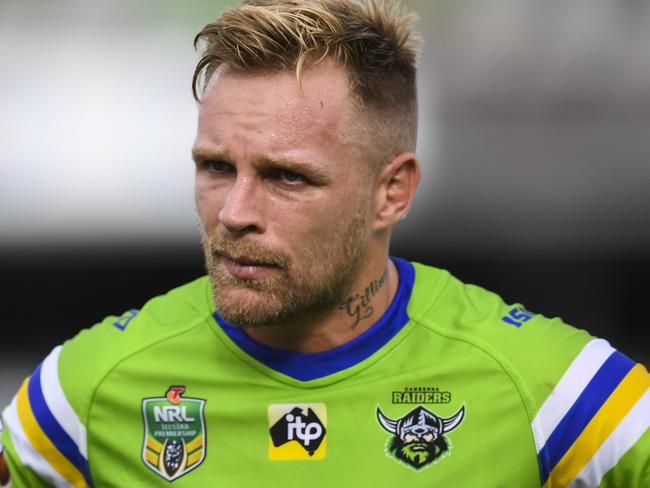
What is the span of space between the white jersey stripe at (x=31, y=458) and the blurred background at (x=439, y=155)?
116 inches

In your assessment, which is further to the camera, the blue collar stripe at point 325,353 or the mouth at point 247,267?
the blue collar stripe at point 325,353

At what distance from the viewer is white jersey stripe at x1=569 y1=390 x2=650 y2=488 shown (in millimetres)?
2207

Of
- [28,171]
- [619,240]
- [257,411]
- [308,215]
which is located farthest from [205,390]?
[619,240]

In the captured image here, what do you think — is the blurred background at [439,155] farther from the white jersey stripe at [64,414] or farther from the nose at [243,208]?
the nose at [243,208]

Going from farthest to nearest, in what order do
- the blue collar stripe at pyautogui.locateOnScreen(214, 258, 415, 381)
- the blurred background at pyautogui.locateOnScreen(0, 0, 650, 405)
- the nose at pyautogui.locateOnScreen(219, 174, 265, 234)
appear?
1. the blurred background at pyautogui.locateOnScreen(0, 0, 650, 405)
2. the blue collar stripe at pyautogui.locateOnScreen(214, 258, 415, 381)
3. the nose at pyautogui.locateOnScreen(219, 174, 265, 234)

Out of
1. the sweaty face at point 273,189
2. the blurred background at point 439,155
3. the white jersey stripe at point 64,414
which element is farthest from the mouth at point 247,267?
the blurred background at point 439,155

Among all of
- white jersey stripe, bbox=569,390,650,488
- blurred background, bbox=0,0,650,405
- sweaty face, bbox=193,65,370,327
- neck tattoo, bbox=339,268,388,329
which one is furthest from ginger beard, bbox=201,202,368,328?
blurred background, bbox=0,0,650,405

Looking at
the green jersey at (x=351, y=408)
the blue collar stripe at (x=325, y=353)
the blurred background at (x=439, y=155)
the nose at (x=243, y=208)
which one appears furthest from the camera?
the blurred background at (x=439, y=155)

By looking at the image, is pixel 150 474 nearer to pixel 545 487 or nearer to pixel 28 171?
pixel 545 487

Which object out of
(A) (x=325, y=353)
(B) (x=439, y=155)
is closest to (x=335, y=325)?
(A) (x=325, y=353)

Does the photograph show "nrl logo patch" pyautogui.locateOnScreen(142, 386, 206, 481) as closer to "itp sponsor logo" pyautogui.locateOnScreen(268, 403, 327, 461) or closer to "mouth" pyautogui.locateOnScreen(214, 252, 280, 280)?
"itp sponsor logo" pyautogui.locateOnScreen(268, 403, 327, 461)

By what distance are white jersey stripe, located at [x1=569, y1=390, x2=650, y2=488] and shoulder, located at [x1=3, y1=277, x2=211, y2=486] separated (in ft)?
3.24

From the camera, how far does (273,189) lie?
221 cm

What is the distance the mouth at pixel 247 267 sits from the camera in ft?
7.25
